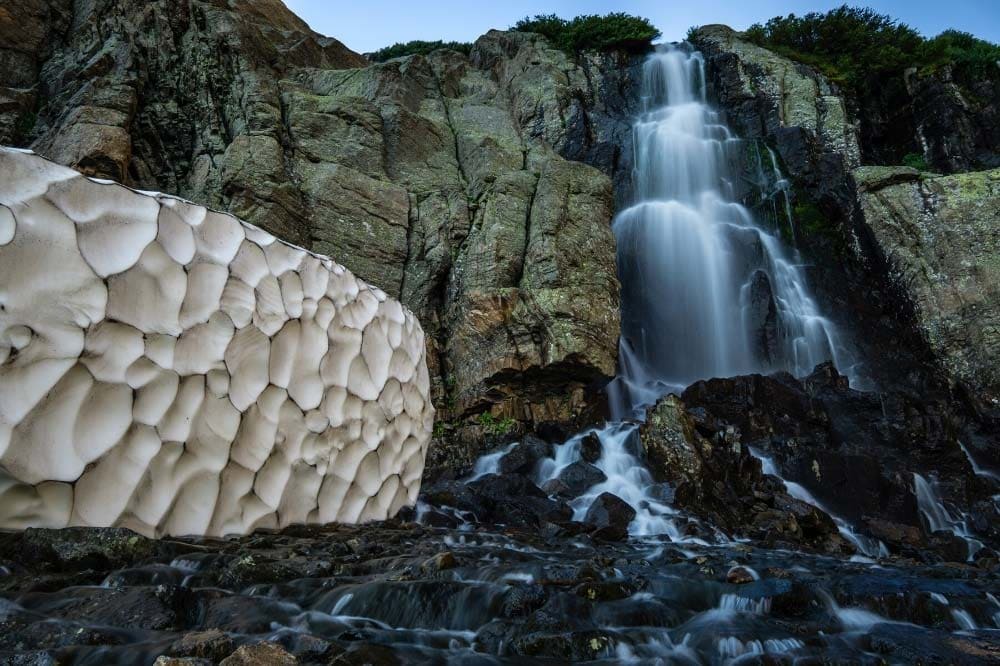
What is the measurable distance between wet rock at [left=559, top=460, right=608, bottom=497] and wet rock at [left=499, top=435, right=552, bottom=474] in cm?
79

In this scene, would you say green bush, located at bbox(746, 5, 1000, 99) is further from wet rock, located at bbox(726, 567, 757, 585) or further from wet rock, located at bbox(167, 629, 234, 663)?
wet rock, located at bbox(167, 629, 234, 663)

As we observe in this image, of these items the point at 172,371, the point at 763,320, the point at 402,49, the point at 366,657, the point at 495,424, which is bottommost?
the point at 366,657

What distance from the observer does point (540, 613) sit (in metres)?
3.47

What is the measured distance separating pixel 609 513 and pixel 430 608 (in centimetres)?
460

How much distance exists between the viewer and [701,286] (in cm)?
1563

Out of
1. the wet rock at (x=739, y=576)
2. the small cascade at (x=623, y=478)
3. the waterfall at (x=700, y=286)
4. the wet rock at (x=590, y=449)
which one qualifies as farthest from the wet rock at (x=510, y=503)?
the wet rock at (x=739, y=576)

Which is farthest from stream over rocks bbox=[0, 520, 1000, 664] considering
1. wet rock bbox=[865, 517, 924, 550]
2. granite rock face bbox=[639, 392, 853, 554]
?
wet rock bbox=[865, 517, 924, 550]

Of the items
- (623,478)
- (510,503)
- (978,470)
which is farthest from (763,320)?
(510,503)

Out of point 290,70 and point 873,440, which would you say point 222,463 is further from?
point 290,70

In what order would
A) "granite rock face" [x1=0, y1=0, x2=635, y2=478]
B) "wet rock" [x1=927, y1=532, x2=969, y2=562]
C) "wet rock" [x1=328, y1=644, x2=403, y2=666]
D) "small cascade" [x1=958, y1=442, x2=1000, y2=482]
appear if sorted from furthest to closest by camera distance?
"granite rock face" [x1=0, y1=0, x2=635, y2=478], "small cascade" [x1=958, y1=442, x2=1000, y2=482], "wet rock" [x1=927, y1=532, x2=969, y2=562], "wet rock" [x1=328, y1=644, x2=403, y2=666]

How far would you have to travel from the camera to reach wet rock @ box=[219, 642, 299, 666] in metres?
2.40

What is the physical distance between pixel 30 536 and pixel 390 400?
13.0 ft

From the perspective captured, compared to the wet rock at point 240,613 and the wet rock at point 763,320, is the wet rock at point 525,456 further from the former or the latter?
the wet rock at point 763,320

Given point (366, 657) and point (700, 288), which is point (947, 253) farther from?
point (366, 657)
